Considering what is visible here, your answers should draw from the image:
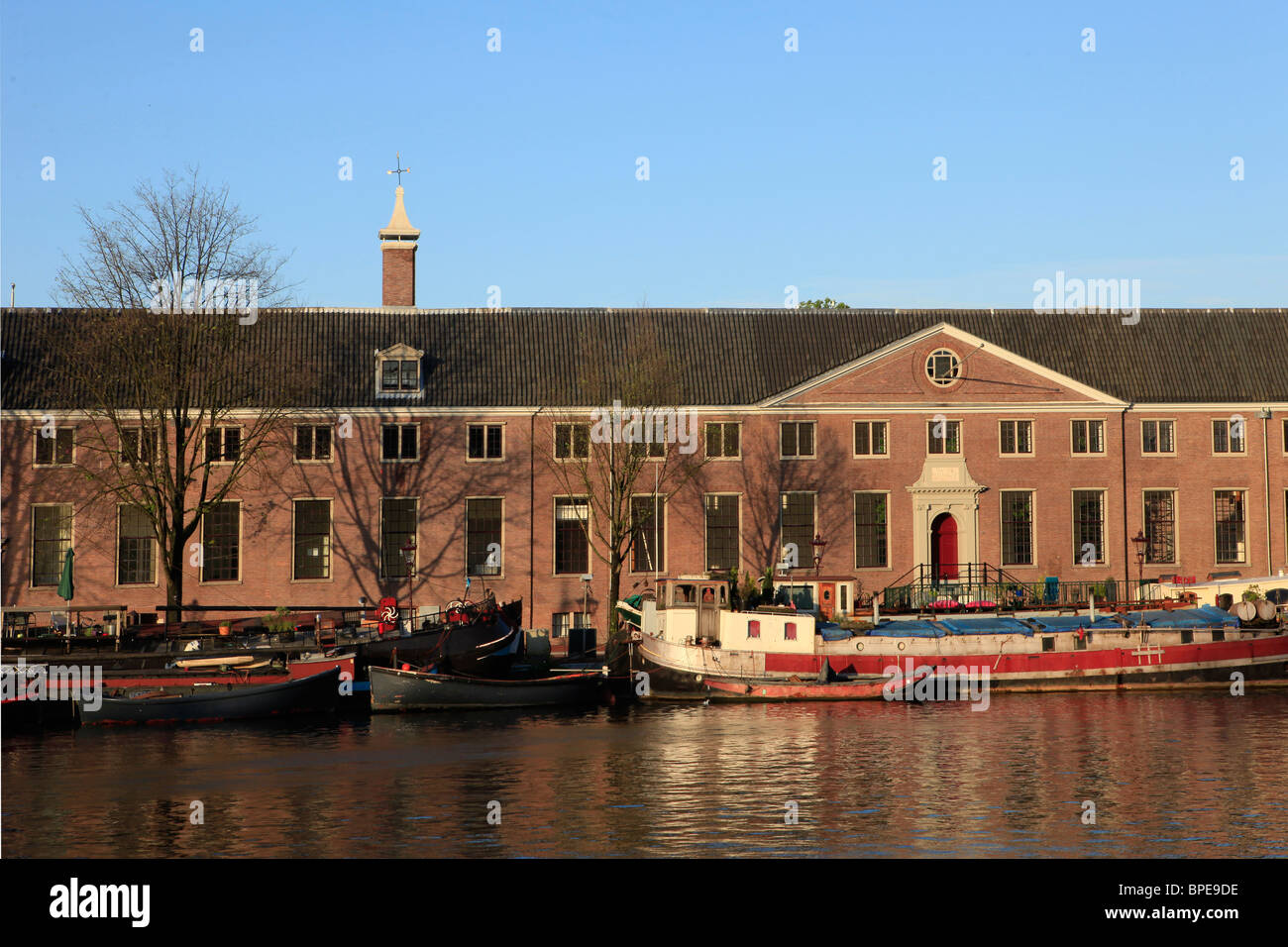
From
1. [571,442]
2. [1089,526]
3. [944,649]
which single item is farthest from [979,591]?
[571,442]

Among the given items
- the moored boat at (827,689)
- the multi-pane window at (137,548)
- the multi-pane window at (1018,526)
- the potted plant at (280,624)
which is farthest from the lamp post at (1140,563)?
the multi-pane window at (137,548)

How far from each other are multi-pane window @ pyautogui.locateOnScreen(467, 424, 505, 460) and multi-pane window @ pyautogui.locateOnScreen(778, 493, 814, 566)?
42.9 feet

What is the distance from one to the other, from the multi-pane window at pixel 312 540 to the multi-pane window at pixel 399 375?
5.98 meters

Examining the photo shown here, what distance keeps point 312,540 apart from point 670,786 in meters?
33.6

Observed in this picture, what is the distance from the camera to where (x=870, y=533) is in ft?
204

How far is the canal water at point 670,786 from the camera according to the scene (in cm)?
2505

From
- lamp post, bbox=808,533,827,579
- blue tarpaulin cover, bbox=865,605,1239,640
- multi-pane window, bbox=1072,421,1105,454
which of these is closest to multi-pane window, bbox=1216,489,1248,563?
multi-pane window, bbox=1072,421,1105,454

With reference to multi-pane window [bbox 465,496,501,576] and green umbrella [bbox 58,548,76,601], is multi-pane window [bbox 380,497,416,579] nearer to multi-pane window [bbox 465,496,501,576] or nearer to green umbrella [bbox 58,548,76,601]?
multi-pane window [bbox 465,496,501,576]

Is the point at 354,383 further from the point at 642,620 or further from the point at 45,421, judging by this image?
the point at 642,620

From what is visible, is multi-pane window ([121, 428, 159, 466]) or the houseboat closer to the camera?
the houseboat

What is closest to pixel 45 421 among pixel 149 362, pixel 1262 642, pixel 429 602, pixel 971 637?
pixel 149 362

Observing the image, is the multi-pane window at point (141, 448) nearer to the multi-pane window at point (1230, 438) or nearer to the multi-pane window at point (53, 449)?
the multi-pane window at point (53, 449)

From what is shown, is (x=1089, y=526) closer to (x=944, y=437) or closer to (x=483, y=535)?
(x=944, y=437)

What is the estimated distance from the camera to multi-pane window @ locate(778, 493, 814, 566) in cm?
6184
